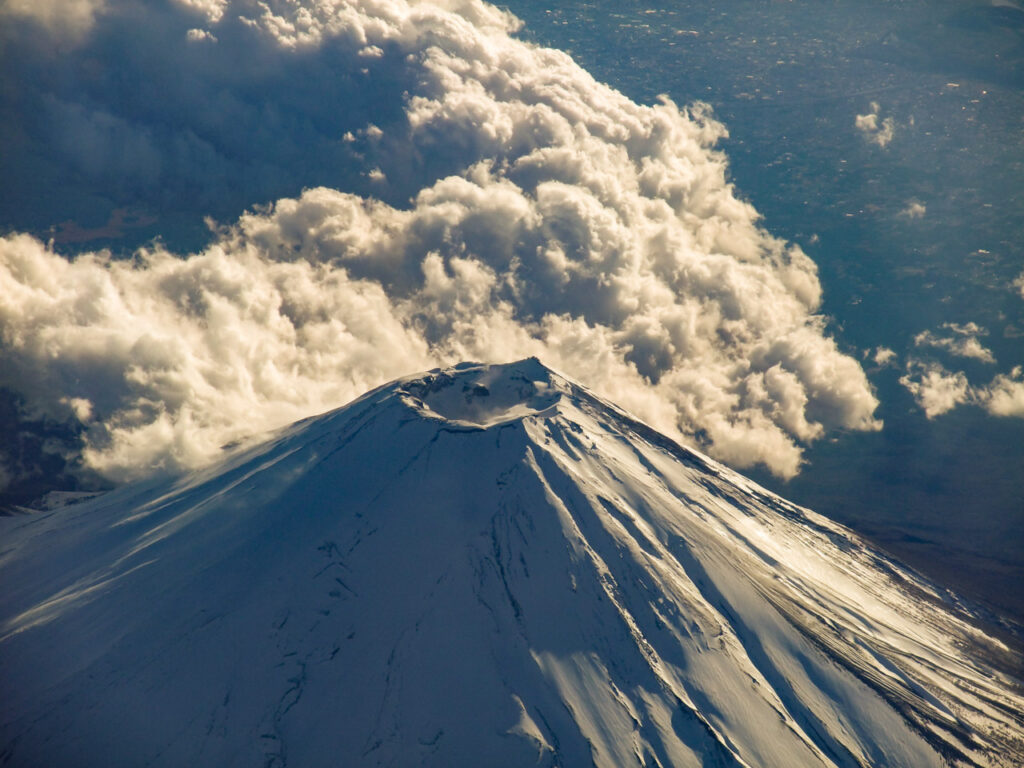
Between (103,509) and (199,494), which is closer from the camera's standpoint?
(199,494)

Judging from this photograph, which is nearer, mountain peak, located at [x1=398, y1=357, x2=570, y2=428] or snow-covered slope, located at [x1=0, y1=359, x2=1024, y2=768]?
snow-covered slope, located at [x1=0, y1=359, x2=1024, y2=768]

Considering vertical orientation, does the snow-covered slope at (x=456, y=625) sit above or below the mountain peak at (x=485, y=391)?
below

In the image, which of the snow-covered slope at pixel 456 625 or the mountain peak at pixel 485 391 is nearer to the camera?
the snow-covered slope at pixel 456 625

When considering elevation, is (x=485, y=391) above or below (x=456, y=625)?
above

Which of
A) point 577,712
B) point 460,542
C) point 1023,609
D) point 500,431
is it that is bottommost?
point 1023,609

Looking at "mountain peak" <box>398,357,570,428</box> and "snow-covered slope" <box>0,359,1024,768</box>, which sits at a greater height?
"mountain peak" <box>398,357,570,428</box>

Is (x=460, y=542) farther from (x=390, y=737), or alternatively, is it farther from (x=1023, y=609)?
(x=1023, y=609)

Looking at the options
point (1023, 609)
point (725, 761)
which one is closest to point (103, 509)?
point (725, 761)

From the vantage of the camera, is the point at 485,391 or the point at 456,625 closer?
the point at 456,625
